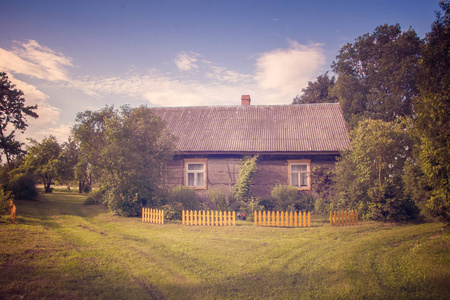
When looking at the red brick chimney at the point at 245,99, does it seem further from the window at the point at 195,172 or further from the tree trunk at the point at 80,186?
the tree trunk at the point at 80,186

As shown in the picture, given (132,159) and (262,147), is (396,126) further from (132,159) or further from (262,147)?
(132,159)

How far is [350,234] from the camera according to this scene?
10.1m

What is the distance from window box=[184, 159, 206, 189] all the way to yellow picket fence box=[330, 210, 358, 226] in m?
8.51

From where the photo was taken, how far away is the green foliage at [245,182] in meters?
15.7

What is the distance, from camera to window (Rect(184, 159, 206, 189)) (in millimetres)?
18016

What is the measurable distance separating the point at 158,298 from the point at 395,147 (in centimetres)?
1201

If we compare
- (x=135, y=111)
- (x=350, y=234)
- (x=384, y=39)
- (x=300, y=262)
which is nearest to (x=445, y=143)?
(x=350, y=234)

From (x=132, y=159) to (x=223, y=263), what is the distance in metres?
8.09

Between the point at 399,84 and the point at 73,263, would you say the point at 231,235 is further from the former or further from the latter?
the point at 399,84

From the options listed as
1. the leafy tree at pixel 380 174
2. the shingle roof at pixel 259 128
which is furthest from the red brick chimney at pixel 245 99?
the leafy tree at pixel 380 174

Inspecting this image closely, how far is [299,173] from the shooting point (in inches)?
677

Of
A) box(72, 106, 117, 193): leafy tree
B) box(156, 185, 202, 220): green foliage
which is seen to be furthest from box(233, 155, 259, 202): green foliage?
box(72, 106, 117, 193): leafy tree

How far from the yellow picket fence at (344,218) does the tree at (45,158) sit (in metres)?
25.4

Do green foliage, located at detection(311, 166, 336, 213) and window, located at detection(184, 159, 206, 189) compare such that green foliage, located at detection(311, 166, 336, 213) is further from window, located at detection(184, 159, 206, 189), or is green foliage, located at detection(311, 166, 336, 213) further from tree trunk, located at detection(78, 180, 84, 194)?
tree trunk, located at detection(78, 180, 84, 194)
